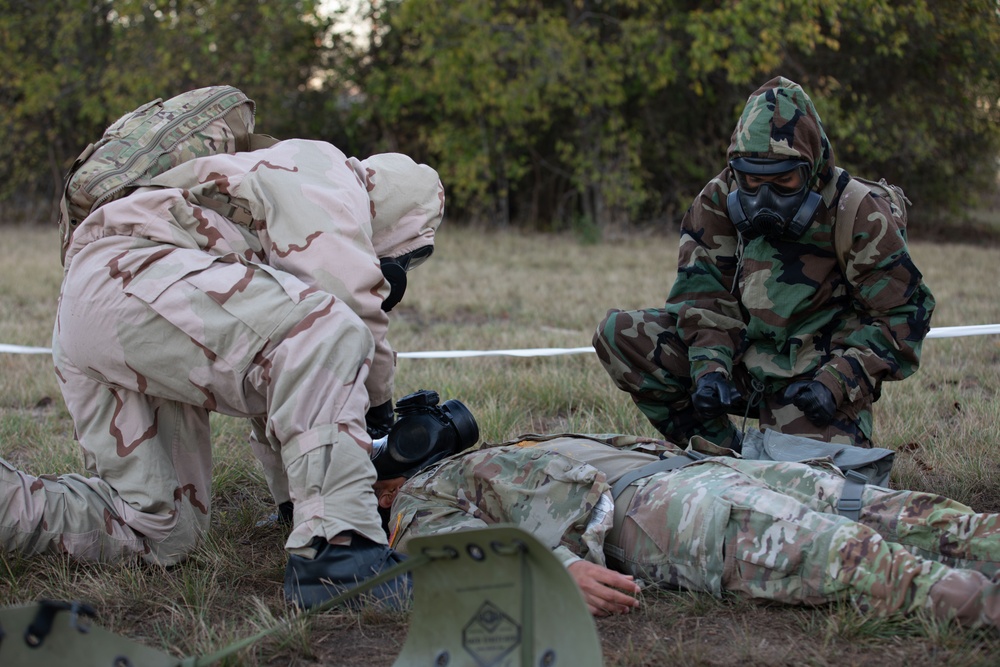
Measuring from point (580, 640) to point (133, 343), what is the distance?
4.64 ft

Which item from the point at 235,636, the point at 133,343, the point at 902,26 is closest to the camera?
the point at 235,636

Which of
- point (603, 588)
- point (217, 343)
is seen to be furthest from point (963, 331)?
point (217, 343)

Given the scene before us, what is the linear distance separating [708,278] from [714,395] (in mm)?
539

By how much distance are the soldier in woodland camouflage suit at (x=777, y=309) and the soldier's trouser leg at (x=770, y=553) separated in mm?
950

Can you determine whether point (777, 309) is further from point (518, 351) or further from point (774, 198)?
point (518, 351)

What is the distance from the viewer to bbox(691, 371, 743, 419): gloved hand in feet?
11.2

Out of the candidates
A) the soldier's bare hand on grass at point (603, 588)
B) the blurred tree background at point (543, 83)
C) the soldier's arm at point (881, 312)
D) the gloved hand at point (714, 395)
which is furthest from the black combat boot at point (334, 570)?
the blurred tree background at point (543, 83)

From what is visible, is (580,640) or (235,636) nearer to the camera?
(580,640)

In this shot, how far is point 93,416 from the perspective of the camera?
2836 mm

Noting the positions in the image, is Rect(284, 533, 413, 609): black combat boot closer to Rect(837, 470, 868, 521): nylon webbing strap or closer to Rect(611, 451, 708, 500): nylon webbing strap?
Rect(611, 451, 708, 500): nylon webbing strap

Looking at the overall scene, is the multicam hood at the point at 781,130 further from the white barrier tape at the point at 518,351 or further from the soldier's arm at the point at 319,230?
the white barrier tape at the point at 518,351

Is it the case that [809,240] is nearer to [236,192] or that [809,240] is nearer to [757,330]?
[757,330]

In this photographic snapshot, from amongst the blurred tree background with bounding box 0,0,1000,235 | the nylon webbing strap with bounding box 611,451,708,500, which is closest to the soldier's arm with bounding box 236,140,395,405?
the nylon webbing strap with bounding box 611,451,708,500

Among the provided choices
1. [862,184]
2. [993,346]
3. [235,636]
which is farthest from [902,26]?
[235,636]
